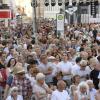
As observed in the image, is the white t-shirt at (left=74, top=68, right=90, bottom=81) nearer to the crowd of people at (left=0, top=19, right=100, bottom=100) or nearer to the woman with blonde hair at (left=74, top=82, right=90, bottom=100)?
the crowd of people at (left=0, top=19, right=100, bottom=100)

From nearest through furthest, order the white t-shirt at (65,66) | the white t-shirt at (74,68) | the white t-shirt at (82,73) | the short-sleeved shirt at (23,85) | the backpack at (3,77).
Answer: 1. the short-sleeved shirt at (23,85)
2. the backpack at (3,77)
3. the white t-shirt at (82,73)
4. the white t-shirt at (74,68)
5. the white t-shirt at (65,66)

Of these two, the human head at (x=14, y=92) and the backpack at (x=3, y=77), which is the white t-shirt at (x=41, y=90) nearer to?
the human head at (x=14, y=92)

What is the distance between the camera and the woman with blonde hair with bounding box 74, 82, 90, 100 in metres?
11.4

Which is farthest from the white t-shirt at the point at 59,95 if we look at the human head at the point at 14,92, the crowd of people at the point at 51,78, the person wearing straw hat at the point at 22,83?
the human head at the point at 14,92

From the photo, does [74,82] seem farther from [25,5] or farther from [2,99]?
[25,5]

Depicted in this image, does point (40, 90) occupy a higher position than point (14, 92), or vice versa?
point (14, 92)

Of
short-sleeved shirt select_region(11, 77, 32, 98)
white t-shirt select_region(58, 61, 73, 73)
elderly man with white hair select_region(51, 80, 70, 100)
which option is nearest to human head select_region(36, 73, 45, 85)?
short-sleeved shirt select_region(11, 77, 32, 98)

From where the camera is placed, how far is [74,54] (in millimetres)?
17281

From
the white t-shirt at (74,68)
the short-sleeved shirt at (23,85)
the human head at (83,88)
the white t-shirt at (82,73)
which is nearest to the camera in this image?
the human head at (83,88)

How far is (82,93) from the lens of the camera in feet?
37.8

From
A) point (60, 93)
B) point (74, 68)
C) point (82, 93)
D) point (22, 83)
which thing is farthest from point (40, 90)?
point (74, 68)

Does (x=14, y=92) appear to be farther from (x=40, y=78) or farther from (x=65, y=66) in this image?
(x=65, y=66)

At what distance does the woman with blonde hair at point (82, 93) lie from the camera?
11.4m

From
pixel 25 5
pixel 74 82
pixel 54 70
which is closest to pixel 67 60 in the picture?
pixel 54 70
